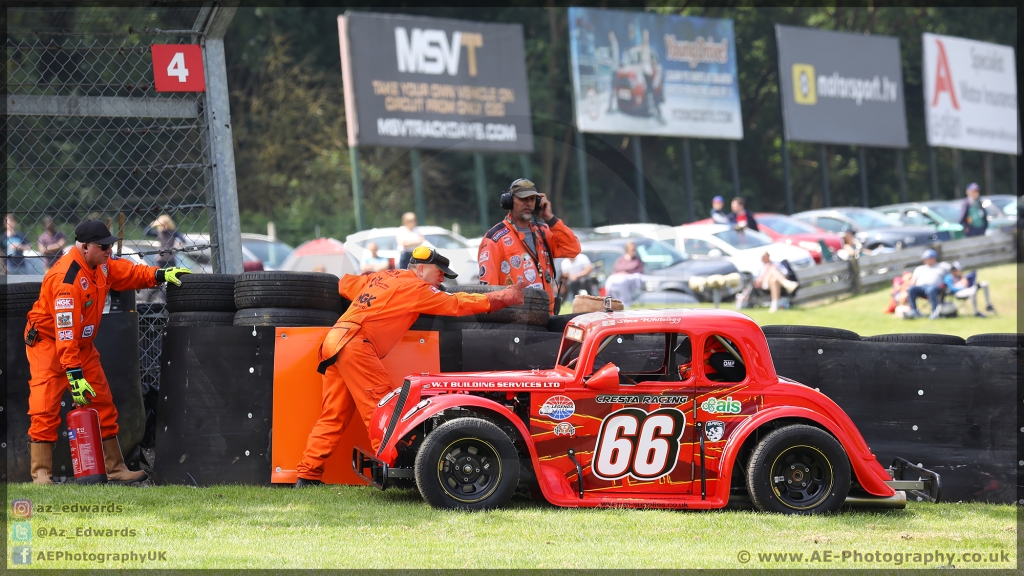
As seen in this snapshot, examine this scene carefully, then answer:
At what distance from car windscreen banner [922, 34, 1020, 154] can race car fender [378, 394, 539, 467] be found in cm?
3733

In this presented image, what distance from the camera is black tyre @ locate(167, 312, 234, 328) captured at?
830 centimetres

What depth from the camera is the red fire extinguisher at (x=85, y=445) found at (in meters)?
7.72

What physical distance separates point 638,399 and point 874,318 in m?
14.2

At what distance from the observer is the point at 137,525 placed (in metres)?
6.40

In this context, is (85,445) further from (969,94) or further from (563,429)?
(969,94)

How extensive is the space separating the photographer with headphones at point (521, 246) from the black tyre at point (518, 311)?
2.26 feet

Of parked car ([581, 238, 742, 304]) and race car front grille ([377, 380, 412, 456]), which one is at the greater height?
parked car ([581, 238, 742, 304])

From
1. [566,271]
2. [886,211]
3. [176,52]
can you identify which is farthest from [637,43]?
[176,52]

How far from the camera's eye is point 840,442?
696 cm

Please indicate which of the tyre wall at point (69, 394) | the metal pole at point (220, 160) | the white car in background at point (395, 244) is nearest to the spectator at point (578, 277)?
the white car in background at point (395, 244)

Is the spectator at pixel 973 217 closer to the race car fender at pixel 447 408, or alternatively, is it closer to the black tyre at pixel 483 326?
the black tyre at pixel 483 326

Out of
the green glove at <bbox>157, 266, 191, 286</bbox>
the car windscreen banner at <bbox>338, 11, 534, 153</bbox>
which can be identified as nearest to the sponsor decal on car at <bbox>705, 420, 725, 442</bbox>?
the green glove at <bbox>157, 266, 191, 286</bbox>

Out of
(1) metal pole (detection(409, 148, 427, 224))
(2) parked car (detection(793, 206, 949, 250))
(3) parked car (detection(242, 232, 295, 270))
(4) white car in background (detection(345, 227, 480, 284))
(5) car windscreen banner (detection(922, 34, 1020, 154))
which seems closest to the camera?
(4) white car in background (detection(345, 227, 480, 284))

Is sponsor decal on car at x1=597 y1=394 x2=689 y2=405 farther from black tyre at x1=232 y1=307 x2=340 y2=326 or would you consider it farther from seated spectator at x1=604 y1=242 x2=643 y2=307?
seated spectator at x1=604 y1=242 x2=643 y2=307
